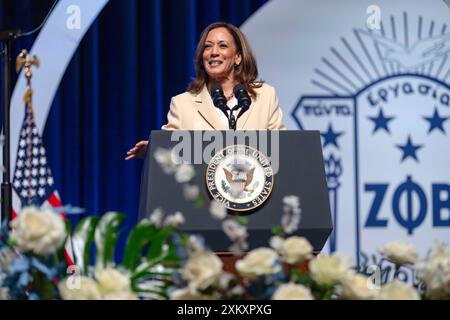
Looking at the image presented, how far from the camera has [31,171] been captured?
5.03m

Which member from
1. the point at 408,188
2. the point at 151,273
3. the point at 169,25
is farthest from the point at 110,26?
the point at 151,273

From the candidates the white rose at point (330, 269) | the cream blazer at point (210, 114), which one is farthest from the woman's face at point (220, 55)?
the white rose at point (330, 269)

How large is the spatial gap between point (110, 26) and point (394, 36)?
67.0 inches

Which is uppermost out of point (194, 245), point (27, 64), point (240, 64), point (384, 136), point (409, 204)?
point (27, 64)

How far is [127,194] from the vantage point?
5207mm

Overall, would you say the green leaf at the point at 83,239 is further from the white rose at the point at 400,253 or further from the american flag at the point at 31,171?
the american flag at the point at 31,171

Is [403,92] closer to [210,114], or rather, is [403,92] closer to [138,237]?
[210,114]

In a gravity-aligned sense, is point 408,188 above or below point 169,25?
below

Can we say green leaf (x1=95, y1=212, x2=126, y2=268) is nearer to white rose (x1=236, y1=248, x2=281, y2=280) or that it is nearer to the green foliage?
the green foliage

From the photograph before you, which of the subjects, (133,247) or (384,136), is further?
(384,136)

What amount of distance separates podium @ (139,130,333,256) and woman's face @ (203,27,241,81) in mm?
833

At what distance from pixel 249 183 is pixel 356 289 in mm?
1615

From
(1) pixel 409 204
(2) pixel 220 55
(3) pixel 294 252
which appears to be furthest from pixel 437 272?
(1) pixel 409 204
